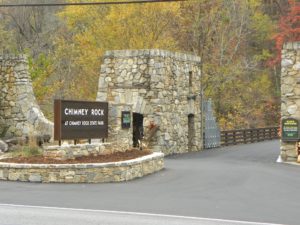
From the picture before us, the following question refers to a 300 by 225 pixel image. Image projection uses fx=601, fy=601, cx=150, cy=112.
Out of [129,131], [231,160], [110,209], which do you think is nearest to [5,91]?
[129,131]

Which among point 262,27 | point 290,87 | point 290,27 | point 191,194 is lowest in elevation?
point 191,194

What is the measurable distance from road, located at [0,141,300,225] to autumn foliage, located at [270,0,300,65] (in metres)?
25.5

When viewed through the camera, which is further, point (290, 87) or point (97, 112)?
point (290, 87)

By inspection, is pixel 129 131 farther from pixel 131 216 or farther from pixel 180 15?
pixel 180 15

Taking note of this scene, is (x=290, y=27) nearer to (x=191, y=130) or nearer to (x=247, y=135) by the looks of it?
(x=247, y=135)

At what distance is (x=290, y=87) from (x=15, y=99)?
1145cm

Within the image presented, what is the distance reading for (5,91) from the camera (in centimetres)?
2573

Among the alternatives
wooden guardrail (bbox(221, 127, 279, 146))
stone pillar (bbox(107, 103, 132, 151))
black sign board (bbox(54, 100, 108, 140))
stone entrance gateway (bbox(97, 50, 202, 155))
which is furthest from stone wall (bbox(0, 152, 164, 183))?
wooden guardrail (bbox(221, 127, 279, 146))

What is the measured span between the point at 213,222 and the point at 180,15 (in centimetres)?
3275

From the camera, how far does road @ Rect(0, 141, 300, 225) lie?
1195 centimetres

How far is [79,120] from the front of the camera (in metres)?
18.8

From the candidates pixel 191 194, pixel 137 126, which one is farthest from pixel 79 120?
pixel 137 126

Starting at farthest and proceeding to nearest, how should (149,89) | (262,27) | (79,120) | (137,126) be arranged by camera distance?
(262,27) → (137,126) → (149,89) → (79,120)

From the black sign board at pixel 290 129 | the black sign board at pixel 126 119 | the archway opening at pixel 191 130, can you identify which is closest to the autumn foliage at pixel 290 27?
the archway opening at pixel 191 130
